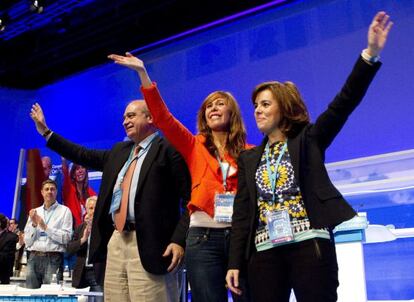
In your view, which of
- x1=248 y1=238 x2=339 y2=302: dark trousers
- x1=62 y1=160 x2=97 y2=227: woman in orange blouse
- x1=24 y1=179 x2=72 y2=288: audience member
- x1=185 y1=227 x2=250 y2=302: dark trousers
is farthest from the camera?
x1=62 y1=160 x2=97 y2=227: woman in orange blouse

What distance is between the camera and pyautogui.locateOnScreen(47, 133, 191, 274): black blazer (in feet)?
7.45

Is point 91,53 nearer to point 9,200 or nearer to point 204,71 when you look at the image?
point 204,71

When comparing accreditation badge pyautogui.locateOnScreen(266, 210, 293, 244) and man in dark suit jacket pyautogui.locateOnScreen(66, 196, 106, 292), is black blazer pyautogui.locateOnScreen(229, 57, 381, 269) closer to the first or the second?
accreditation badge pyautogui.locateOnScreen(266, 210, 293, 244)

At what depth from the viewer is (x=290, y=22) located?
19.6 ft

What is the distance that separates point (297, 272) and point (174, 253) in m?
0.67

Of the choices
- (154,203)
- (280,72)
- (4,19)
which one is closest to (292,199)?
(154,203)

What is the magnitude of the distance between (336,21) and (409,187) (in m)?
1.86

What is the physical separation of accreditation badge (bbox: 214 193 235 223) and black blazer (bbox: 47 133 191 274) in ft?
0.71

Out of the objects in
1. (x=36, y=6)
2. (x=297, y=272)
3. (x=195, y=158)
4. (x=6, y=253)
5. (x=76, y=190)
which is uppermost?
(x=36, y=6)

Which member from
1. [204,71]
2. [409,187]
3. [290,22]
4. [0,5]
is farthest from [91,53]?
[409,187]

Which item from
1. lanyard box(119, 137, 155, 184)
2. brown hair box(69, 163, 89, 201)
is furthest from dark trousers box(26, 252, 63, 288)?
lanyard box(119, 137, 155, 184)

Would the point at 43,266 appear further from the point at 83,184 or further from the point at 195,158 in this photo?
the point at 195,158

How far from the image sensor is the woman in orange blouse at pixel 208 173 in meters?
2.07

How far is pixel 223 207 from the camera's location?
6.95 feet
